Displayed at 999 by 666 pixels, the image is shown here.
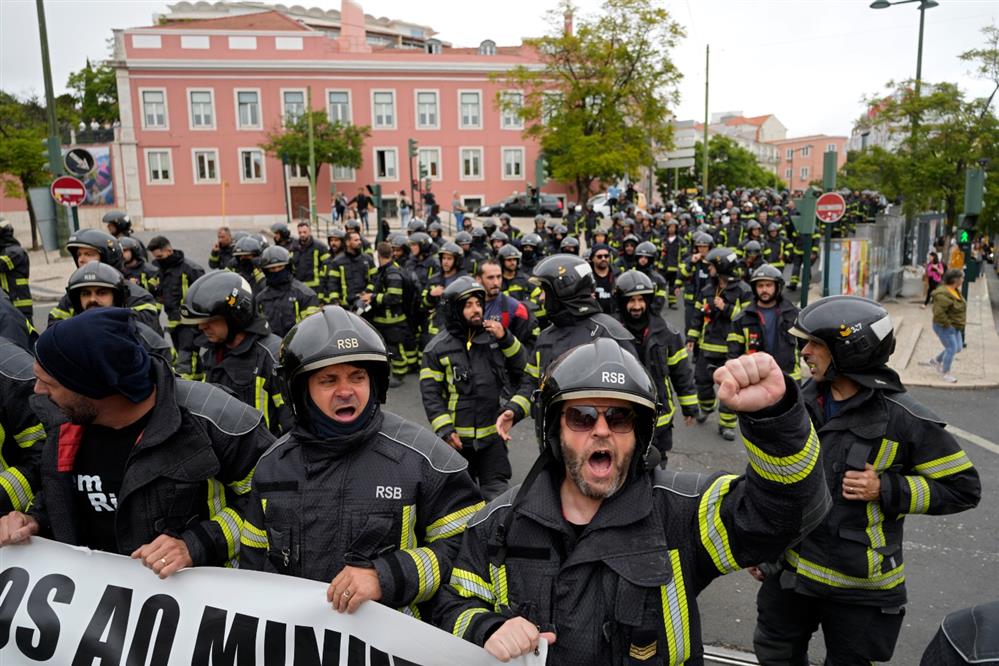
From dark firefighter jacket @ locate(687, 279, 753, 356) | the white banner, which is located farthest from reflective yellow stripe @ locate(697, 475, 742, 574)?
dark firefighter jacket @ locate(687, 279, 753, 356)

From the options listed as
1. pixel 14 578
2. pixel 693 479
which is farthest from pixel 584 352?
pixel 14 578

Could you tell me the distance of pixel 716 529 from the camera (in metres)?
2.22

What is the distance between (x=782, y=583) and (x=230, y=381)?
3.59 meters

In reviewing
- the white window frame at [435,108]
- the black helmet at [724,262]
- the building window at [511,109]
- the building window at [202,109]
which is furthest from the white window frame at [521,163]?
the black helmet at [724,262]

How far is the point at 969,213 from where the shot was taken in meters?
14.9

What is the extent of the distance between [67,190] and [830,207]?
1415 centimetres

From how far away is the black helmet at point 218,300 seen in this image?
15.8 feet

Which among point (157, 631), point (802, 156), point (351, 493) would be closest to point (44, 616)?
point (157, 631)

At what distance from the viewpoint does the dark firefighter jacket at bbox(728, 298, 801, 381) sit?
8148mm

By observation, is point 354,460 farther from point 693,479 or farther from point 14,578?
point 14,578

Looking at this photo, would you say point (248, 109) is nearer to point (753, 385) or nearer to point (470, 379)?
point (470, 379)

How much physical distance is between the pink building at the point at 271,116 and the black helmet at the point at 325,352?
A: 40014 mm

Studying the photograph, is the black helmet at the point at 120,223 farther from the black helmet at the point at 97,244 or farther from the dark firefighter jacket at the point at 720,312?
the dark firefighter jacket at the point at 720,312

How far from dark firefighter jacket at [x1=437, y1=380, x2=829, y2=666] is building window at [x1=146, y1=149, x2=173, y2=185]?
48.2m
